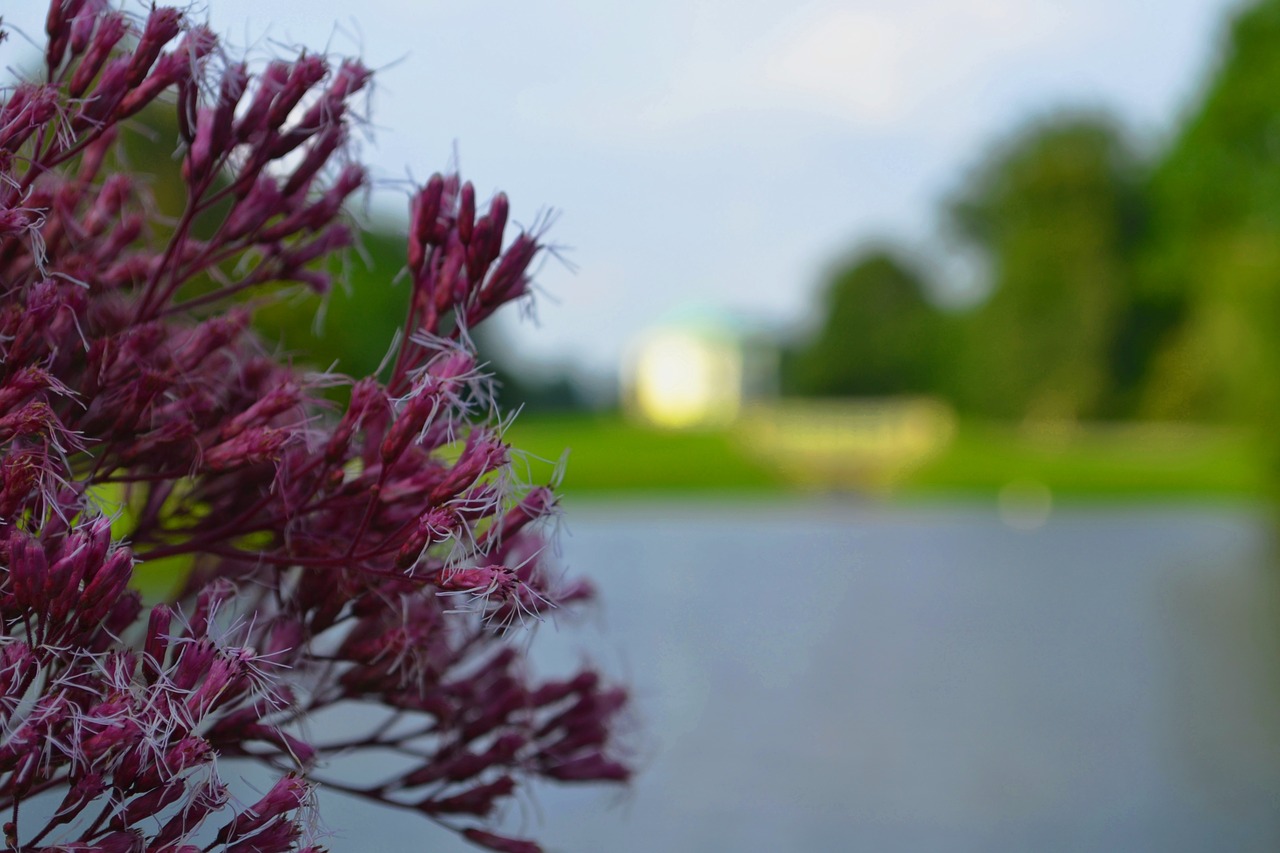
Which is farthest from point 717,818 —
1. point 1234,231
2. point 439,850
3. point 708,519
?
point 1234,231

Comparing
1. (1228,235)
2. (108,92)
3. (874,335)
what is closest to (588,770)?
(108,92)

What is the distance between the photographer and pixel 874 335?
7081 centimetres

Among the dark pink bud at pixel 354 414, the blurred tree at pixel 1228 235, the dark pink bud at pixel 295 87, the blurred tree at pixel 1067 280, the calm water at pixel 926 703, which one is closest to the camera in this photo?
the dark pink bud at pixel 354 414

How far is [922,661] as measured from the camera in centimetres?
1040

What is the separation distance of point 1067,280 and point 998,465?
11.9 m

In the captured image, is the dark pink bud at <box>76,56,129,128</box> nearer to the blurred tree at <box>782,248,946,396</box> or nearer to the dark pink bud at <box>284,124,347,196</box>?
the dark pink bud at <box>284,124,347,196</box>

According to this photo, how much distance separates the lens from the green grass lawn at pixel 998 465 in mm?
29688

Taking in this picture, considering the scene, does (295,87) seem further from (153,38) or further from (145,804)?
(145,804)

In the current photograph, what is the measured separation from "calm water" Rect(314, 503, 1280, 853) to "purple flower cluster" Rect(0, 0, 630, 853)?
51cm

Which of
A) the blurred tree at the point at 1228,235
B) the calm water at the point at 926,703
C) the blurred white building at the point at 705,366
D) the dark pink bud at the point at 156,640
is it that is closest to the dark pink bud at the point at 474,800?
the calm water at the point at 926,703

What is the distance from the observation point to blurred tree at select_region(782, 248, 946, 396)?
67.6 meters

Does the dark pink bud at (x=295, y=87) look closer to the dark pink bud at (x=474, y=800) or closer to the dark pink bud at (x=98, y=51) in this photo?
the dark pink bud at (x=98, y=51)

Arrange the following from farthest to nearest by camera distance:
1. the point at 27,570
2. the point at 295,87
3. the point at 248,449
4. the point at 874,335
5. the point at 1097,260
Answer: the point at 874,335 → the point at 1097,260 → the point at 295,87 → the point at 248,449 → the point at 27,570

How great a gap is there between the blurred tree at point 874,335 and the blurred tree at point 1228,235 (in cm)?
2037
